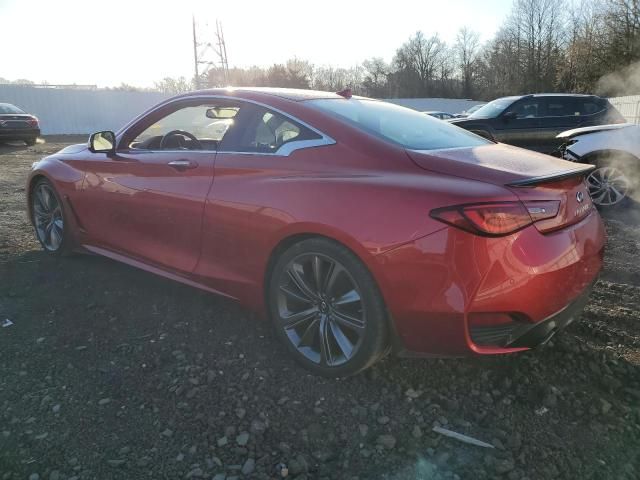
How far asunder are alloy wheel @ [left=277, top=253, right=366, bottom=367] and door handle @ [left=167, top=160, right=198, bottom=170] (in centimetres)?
101

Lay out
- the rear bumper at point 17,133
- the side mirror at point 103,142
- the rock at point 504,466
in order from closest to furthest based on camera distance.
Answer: the rock at point 504,466 < the side mirror at point 103,142 < the rear bumper at point 17,133

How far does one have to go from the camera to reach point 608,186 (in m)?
6.26

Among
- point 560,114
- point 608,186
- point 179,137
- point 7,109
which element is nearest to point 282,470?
point 179,137

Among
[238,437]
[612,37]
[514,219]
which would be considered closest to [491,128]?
[514,219]

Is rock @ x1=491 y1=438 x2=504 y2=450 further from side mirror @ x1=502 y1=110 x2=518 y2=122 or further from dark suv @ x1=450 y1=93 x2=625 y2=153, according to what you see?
side mirror @ x1=502 y1=110 x2=518 y2=122

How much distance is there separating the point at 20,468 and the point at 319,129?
2112 mm

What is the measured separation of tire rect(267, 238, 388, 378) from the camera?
250cm

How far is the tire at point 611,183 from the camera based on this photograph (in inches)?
244

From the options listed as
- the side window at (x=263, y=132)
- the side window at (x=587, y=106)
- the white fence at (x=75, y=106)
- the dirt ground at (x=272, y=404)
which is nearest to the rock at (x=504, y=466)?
the dirt ground at (x=272, y=404)

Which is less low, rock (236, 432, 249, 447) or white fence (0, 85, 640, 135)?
white fence (0, 85, 640, 135)

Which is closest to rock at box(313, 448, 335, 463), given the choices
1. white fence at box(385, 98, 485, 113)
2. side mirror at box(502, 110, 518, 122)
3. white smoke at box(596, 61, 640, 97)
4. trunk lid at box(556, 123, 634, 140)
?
trunk lid at box(556, 123, 634, 140)

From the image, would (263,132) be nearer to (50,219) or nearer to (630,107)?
(50,219)

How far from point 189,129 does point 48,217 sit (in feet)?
5.56

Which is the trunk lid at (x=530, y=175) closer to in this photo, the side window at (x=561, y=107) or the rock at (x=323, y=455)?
the rock at (x=323, y=455)
